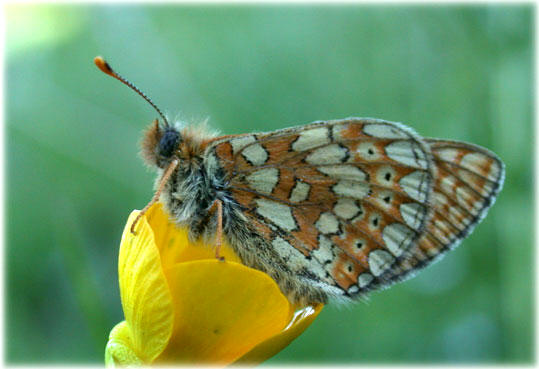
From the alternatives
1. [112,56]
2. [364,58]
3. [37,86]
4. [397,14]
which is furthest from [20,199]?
[397,14]

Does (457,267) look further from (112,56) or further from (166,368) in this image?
(112,56)

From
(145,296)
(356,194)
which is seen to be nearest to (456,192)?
(356,194)

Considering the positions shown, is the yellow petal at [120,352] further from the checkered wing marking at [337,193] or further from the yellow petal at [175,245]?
the checkered wing marking at [337,193]

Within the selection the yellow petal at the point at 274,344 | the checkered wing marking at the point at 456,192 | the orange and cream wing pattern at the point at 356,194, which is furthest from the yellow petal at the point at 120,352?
the checkered wing marking at the point at 456,192

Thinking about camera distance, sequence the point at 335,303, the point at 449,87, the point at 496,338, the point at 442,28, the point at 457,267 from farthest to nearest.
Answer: the point at 442,28 < the point at 449,87 < the point at 457,267 < the point at 496,338 < the point at 335,303

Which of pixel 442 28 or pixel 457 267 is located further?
pixel 442 28

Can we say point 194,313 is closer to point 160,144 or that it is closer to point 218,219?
point 218,219

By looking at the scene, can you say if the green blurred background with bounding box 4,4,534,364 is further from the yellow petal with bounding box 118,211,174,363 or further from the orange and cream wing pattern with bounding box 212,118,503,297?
the orange and cream wing pattern with bounding box 212,118,503,297

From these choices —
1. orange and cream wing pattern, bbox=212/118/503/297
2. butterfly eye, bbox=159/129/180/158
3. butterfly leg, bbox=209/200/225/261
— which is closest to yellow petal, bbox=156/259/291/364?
butterfly leg, bbox=209/200/225/261
